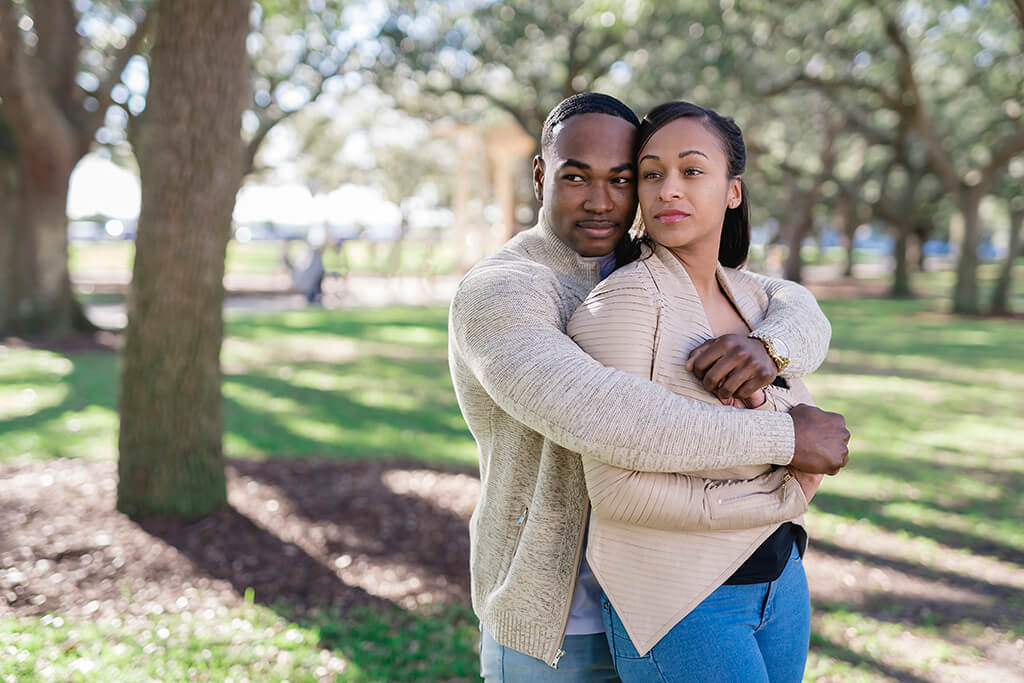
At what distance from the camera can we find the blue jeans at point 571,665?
6.10ft


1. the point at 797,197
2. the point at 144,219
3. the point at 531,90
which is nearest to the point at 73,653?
the point at 144,219

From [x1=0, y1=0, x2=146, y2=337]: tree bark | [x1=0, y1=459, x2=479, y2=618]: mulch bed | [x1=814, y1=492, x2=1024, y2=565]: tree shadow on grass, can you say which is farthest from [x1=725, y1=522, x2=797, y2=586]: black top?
[x1=0, y1=0, x2=146, y2=337]: tree bark

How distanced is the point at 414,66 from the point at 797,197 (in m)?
15.5

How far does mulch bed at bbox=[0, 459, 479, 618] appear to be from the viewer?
4.28 metres

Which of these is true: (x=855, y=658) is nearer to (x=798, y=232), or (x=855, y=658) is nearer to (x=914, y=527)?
(x=914, y=527)

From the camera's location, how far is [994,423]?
30.1 ft

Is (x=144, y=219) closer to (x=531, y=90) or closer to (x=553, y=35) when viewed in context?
(x=553, y=35)

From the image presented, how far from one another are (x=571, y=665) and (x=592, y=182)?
105 centimetres

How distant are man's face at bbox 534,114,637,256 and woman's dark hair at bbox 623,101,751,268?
0.05 m

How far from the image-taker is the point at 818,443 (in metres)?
1.76

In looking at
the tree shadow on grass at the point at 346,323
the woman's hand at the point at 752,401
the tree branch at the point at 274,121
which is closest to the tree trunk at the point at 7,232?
the tree shadow on grass at the point at 346,323

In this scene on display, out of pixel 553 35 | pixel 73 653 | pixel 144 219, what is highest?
pixel 553 35

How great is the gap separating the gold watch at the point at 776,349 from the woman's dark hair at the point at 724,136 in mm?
336

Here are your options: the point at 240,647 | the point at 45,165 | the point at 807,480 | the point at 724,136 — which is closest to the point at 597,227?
the point at 724,136
